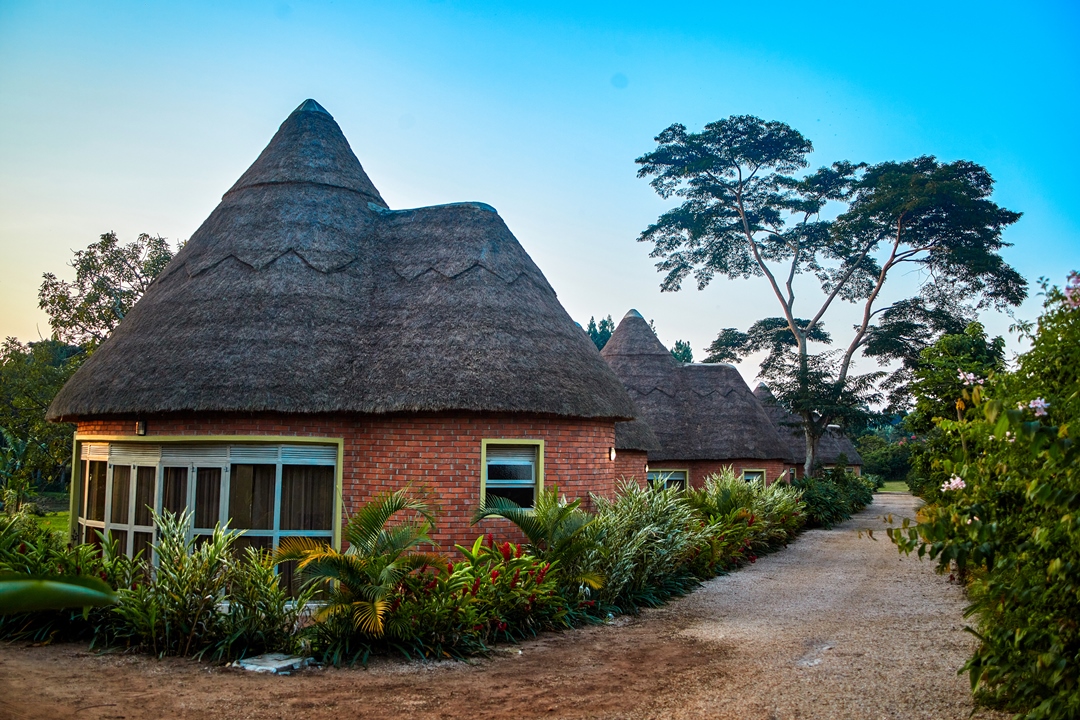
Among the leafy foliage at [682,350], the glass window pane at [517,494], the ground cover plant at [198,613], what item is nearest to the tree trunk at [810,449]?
the glass window pane at [517,494]

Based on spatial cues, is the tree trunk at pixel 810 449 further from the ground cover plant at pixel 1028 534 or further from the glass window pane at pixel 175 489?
the ground cover plant at pixel 1028 534

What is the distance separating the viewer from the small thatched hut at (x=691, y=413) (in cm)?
2534

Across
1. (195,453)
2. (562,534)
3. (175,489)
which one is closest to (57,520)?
(175,489)

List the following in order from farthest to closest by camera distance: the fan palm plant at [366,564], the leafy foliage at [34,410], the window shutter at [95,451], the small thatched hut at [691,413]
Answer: the small thatched hut at [691,413] < the leafy foliage at [34,410] < the window shutter at [95,451] < the fan palm plant at [366,564]

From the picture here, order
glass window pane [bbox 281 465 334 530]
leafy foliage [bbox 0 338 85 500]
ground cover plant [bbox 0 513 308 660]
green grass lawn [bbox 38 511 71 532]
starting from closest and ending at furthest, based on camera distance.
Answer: ground cover plant [bbox 0 513 308 660] < glass window pane [bbox 281 465 334 530] < leafy foliage [bbox 0 338 85 500] < green grass lawn [bbox 38 511 71 532]

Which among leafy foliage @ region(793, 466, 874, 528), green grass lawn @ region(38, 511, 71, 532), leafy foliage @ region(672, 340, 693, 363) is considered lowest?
green grass lawn @ region(38, 511, 71, 532)

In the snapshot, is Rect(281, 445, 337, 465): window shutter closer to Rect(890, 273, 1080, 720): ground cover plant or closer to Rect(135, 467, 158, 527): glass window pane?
Rect(135, 467, 158, 527): glass window pane

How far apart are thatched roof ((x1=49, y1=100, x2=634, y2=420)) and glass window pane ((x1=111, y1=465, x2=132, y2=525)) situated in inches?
42.9

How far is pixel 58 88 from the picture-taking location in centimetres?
1271

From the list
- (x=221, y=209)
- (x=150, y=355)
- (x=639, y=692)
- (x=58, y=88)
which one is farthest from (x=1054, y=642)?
(x=58, y=88)

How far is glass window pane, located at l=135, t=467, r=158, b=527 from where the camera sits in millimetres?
11555

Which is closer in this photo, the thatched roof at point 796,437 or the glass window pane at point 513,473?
the glass window pane at point 513,473

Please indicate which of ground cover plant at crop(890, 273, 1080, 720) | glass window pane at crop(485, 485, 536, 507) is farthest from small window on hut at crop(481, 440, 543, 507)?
ground cover plant at crop(890, 273, 1080, 720)

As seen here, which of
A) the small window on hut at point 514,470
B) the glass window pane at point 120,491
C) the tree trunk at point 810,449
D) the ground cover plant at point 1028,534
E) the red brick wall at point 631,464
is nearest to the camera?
the ground cover plant at point 1028,534
